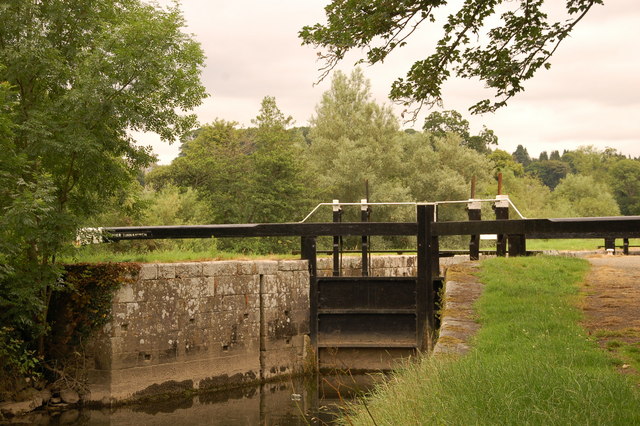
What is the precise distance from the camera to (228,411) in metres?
11.5

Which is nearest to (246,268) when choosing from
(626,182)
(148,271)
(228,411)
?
(148,271)

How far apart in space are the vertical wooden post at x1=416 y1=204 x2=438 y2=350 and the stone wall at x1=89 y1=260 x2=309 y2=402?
2.15m

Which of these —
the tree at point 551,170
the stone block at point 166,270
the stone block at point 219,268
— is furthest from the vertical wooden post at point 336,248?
the tree at point 551,170

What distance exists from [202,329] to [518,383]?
341 inches

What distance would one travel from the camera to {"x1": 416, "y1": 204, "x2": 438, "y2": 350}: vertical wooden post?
12.4 meters

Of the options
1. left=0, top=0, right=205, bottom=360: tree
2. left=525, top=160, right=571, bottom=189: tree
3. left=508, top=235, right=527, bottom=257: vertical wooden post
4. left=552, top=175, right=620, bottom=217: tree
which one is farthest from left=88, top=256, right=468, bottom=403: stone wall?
left=525, top=160, right=571, bottom=189: tree

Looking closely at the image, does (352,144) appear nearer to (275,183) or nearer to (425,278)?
(275,183)

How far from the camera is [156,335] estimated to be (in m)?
12.1

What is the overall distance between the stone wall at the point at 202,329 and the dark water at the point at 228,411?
33 centimetres

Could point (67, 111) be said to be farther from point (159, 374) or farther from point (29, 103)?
point (159, 374)

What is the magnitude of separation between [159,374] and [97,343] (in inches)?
44.5

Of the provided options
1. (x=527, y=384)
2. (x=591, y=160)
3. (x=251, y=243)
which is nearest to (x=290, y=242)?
(x=251, y=243)

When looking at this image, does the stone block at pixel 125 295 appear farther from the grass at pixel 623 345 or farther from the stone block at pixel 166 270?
the grass at pixel 623 345

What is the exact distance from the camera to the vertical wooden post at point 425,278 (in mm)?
12414
